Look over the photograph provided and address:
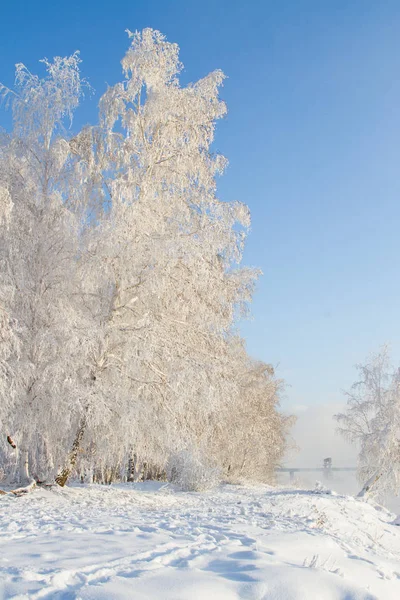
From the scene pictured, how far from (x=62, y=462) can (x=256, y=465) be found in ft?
41.6

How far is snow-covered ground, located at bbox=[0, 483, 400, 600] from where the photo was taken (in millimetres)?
3443

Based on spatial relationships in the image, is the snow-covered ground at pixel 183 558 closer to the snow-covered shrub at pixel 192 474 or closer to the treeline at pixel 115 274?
the treeline at pixel 115 274

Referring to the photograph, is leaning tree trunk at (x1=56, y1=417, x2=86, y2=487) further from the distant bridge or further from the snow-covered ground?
the distant bridge

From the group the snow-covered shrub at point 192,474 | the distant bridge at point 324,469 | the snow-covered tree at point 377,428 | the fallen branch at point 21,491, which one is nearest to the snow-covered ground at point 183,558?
the fallen branch at point 21,491

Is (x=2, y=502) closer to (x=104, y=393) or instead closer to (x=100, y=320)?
(x=104, y=393)

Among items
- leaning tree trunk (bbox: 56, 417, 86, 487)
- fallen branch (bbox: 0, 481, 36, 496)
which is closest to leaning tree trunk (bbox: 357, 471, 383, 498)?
leaning tree trunk (bbox: 56, 417, 86, 487)

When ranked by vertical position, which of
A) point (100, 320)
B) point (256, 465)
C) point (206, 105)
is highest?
point (206, 105)

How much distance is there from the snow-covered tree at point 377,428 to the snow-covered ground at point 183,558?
11.9m

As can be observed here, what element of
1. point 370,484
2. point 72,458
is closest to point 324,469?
point 370,484

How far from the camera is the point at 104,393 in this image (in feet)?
33.9

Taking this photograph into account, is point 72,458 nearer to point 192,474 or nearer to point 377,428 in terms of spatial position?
point 192,474

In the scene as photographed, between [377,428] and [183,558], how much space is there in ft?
55.8

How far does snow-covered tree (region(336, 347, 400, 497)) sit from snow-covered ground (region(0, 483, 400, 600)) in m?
11.9

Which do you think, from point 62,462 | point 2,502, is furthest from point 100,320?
point 2,502
